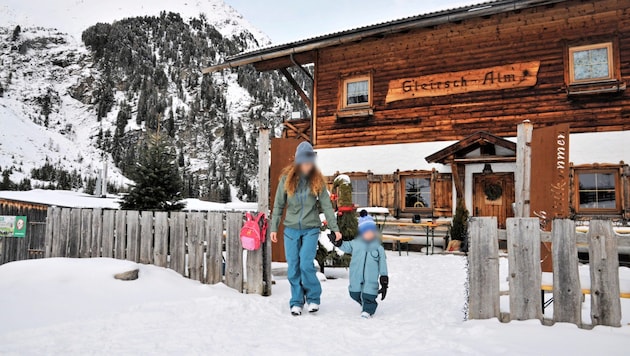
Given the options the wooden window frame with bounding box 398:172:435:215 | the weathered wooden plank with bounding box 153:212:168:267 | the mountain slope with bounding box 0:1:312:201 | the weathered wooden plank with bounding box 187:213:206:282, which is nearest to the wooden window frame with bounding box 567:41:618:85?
the wooden window frame with bounding box 398:172:435:215

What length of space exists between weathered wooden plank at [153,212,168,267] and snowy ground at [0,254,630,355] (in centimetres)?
23

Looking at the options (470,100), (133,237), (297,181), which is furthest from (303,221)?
(470,100)

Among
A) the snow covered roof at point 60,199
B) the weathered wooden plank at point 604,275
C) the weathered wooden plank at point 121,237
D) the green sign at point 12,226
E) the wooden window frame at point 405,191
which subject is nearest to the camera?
the weathered wooden plank at point 604,275

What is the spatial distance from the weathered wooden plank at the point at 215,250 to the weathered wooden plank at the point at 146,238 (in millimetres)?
923

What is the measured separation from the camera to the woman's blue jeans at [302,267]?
4680 mm

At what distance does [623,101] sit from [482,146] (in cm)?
348

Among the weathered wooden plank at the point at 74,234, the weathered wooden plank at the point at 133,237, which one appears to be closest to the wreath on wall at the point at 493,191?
the weathered wooden plank at the point at 133,237

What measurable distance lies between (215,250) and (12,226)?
6.25m

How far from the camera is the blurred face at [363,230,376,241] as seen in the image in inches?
191

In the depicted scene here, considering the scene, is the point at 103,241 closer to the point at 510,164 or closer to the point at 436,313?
the point at 436,313

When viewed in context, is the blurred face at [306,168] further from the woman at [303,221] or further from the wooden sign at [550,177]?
the wooden sign at [550,177]

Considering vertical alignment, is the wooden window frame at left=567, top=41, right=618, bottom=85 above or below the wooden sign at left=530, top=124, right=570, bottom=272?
above

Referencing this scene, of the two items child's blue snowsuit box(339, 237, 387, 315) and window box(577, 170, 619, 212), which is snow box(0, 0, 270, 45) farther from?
child's blue snowsuit box(339, 237, 387, 315)

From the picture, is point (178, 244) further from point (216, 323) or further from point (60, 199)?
point (60, 199)
